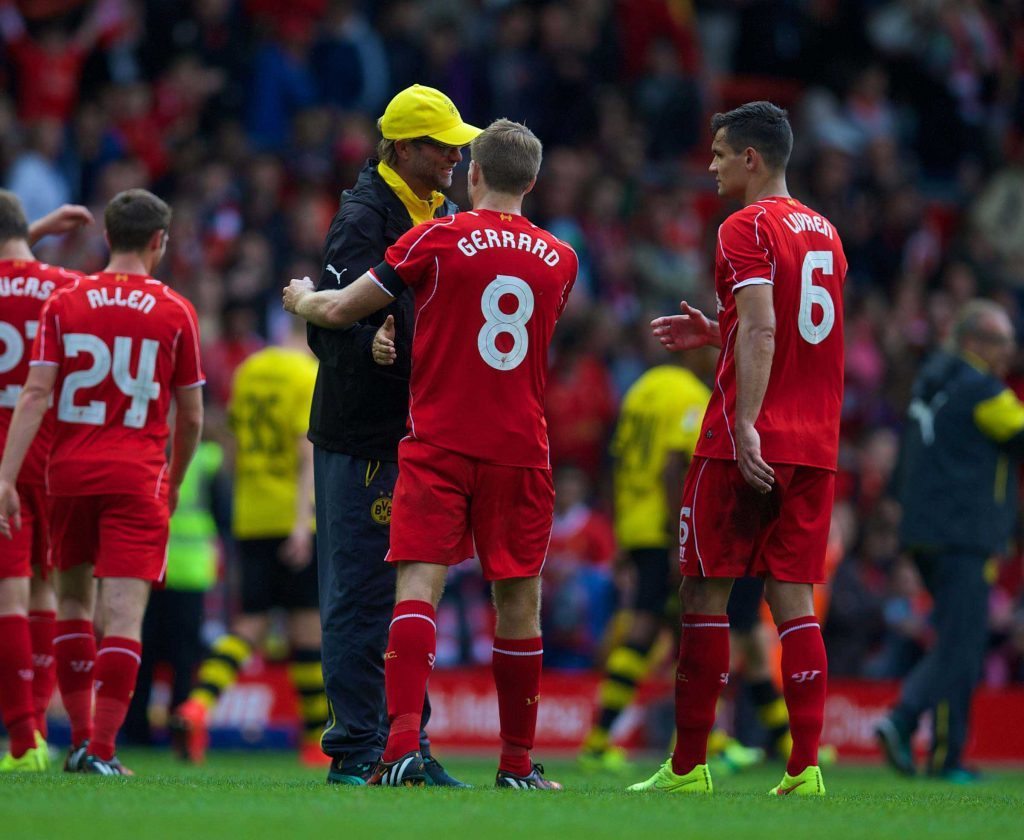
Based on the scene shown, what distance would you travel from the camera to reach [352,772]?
23.1ft

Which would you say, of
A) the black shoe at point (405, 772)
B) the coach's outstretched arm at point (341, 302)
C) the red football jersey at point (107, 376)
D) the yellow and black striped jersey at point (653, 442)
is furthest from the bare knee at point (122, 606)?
the yellow and black striped jersey at point (653, 442)

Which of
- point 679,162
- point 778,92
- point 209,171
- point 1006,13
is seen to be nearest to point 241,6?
point 209,171

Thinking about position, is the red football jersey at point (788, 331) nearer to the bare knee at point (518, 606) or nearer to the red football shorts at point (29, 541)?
the bare knee at point (518, 606)

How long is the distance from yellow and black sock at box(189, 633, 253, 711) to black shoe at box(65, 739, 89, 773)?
2.96 m

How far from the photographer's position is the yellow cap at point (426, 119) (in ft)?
23.4

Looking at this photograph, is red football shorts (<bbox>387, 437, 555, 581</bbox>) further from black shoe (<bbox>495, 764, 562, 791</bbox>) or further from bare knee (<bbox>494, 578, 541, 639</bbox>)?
black shoe (<bbox>495, 764, 562, 791</bbox>)

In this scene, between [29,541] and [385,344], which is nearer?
[385,344]

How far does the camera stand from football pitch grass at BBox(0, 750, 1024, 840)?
5.18 meters

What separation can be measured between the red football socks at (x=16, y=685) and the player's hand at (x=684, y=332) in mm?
3136

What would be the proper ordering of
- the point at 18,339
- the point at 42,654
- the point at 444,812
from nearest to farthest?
the point at 444,812, the point at 18,339, the point at 42,654

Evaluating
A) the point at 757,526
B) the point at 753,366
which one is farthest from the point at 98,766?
the point at 753,366

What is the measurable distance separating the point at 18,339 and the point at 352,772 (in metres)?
2.77

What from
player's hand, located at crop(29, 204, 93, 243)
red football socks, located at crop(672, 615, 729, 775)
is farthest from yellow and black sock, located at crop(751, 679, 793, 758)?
player's hand, located at crop(29, 204, 93, 243)

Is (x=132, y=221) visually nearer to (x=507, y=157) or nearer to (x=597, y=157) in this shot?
(x=507, y=157)
